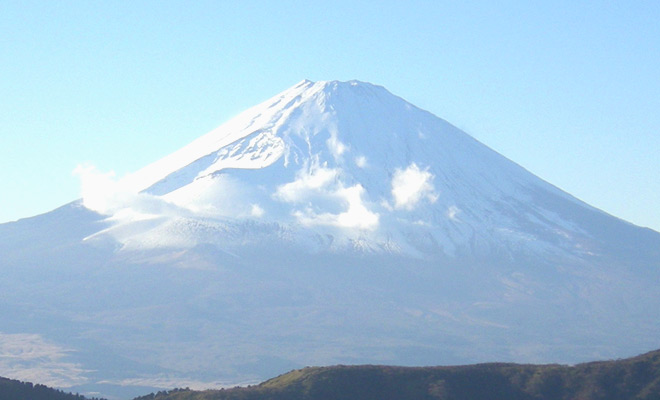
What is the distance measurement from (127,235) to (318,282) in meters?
33.6

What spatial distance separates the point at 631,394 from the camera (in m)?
37.8

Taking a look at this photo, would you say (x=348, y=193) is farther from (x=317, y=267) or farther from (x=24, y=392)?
(x=24, y=392)

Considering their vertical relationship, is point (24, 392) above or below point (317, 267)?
below

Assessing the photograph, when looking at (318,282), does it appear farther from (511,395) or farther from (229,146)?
(511,395)

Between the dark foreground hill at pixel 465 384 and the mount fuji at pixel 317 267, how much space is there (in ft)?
213

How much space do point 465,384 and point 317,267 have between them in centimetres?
11582

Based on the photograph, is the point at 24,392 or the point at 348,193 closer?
the point at 24,392

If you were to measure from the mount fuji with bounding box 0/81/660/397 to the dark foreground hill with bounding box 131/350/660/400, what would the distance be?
6487cm

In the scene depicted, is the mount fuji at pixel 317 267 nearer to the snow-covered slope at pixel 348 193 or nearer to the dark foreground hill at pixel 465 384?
the snow-covered slope at pixel 348 193

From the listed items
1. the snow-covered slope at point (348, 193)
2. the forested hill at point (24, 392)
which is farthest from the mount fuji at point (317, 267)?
the forested hill at point (24, 392)

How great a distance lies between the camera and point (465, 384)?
128ft

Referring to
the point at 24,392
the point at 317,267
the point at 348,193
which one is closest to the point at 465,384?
the point at 24,392

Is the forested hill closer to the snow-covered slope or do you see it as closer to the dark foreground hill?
the dark foreground hill

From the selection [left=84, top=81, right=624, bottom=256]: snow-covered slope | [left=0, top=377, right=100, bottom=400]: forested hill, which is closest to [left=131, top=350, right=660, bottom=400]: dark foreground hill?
[left=0, top=377, right=100, bottom=400]: forested hill
